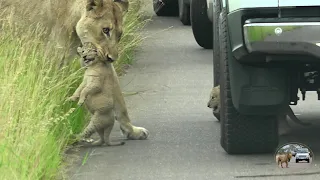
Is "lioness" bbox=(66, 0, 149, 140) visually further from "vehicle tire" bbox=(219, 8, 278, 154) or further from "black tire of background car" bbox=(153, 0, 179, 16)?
"black tire of background car" bbox=(153, 0, 179, 16)

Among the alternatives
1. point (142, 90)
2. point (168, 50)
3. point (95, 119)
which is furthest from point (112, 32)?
point (168, 50)

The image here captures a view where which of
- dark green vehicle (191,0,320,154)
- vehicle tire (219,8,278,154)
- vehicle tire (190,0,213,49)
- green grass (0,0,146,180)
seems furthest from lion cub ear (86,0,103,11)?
vehicle tire (190,0,213,49)

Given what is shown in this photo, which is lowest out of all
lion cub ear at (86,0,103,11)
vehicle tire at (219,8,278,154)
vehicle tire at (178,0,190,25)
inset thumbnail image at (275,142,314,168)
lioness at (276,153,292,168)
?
vehicle tire at (178,0,190,25)

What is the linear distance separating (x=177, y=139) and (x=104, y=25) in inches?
40.7

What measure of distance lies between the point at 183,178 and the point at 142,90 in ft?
14.1

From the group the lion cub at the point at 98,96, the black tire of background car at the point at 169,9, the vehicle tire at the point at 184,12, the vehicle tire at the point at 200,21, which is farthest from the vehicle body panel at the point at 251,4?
the black tire of background car at the point at 169,9

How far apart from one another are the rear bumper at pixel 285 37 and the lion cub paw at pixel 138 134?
185 centimetres

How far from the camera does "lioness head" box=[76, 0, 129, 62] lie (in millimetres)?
8594

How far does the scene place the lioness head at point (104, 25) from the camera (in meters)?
8.59

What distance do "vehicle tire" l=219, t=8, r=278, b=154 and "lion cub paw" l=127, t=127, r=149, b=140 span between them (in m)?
1.07

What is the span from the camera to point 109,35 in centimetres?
862

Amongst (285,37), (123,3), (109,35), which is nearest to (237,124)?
(285,37)

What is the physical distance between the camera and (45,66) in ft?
29.9

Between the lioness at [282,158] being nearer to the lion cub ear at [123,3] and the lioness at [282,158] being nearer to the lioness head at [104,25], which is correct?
the lioness head at [104,25]
